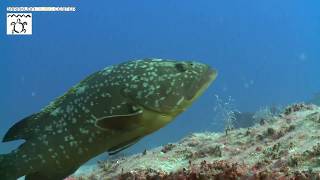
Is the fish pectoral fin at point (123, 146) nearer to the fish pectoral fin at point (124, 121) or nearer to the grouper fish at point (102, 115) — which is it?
the grouper fish at point (102, 115)

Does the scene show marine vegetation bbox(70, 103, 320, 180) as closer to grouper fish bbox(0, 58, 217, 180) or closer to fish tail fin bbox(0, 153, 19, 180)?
grouper fish bbox(0, 58, 217, 180)

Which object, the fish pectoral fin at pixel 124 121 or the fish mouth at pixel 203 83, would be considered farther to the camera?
the fish mouth at pixel 203 83

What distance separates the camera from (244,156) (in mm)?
5691

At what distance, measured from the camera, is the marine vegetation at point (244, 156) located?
4719 mm

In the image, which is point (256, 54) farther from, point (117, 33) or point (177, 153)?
point (177, 153)

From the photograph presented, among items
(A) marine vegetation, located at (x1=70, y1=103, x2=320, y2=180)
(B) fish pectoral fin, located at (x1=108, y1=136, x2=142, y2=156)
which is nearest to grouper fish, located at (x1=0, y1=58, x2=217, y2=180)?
(B) fish pectoral fin, located at (x1=108, y1=136, x2=142, y2=156)

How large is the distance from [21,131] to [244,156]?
103 inches

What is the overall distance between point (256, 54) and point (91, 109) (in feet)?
407

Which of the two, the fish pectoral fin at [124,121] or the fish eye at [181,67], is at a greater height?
the fish eye at [181,67]

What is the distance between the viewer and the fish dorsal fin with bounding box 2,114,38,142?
5.37 m

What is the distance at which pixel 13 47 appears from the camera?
11512 cm

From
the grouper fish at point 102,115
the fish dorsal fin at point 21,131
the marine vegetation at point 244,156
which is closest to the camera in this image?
the marine vegetation at point 244,156

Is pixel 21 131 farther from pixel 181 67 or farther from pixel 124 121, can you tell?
pixel 181 67

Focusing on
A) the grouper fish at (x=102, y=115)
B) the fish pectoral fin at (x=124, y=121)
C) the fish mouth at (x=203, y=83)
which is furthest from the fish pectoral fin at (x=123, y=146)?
the fish mouth at (x=203, y=83)
